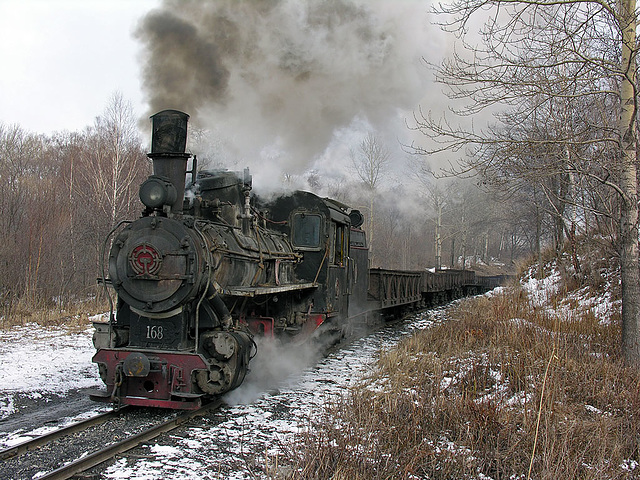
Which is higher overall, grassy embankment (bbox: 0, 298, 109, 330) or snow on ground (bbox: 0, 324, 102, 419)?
grassy embankment (bbox: 0, 298, 109, 330)

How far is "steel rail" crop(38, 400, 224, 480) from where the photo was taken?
3.71 metres

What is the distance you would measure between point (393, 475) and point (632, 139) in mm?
5286

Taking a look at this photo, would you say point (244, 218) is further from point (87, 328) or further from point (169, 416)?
point (87, 328)

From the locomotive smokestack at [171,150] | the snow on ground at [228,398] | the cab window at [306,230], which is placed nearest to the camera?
the snow on ground at [228,398]

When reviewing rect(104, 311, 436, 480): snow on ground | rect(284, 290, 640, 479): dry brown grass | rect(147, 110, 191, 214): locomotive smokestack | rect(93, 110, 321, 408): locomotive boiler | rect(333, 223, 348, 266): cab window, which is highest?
rect(147, 110, 191, 214): locomotive smokestack

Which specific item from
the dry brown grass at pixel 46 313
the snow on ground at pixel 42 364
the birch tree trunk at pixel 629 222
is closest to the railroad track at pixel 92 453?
the snow on ground at pixel 42 364

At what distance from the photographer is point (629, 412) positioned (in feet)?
15.7

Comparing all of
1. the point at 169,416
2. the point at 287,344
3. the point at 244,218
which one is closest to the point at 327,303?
the point at 287,344

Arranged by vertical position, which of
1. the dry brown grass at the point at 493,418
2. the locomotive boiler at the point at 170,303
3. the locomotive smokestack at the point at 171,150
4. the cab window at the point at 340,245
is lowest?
the dry brown grass at the point at 493,418

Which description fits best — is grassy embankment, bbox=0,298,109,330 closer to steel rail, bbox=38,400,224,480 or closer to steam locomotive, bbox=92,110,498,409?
steam locomotive, bbox=92,110,498,409

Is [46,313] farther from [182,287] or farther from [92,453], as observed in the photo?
[92,453]

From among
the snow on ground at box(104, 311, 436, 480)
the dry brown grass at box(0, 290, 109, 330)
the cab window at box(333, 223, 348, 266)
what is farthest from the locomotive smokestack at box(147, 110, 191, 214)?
the dry brown grass at box(0, 290, 109, 330)

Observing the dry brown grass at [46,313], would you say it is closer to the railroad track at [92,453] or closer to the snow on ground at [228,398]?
the snow on ground at [228,398]

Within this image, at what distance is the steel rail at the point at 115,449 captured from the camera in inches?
146
